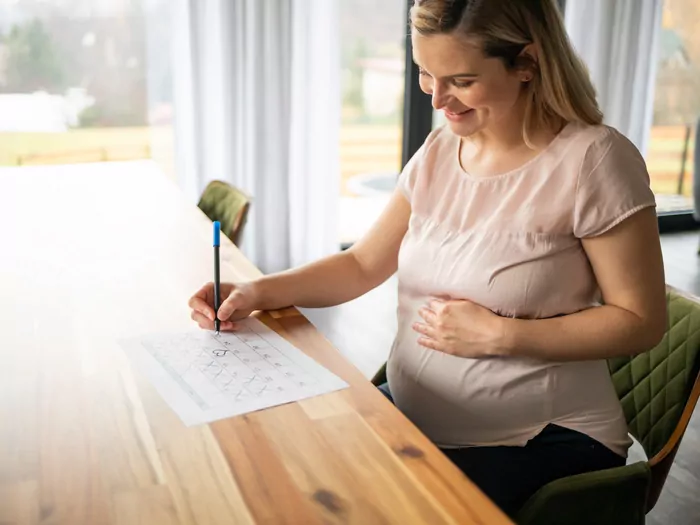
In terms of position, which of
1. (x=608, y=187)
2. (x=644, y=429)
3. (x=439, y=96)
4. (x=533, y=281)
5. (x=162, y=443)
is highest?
(x=439, y=96)

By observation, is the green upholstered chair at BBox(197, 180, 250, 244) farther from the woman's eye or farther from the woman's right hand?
the woman's eye

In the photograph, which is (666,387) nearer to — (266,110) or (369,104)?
(266,110)

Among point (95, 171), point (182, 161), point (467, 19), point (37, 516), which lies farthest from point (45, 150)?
point (37, 516)

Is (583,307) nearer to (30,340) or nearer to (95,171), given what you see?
(30,340)

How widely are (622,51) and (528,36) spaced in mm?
3270

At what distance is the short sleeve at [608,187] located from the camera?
1.20m

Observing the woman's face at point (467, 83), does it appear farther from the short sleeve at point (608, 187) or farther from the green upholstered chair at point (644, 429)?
the green upholstered chair at point (644, 429)

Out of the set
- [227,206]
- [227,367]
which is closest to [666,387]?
[227,367]

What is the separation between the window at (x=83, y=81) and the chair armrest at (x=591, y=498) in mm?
2854

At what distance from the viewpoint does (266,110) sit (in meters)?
3.62

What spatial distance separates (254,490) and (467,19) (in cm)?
76

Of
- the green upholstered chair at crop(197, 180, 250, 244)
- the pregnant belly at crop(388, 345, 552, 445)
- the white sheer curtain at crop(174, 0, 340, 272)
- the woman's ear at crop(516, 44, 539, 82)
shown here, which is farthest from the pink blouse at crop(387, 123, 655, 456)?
the white sheer curtain at crop(174, 0, 340, 272)

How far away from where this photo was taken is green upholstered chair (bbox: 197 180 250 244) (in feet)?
6.66

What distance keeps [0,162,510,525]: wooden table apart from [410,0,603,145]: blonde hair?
52cm
